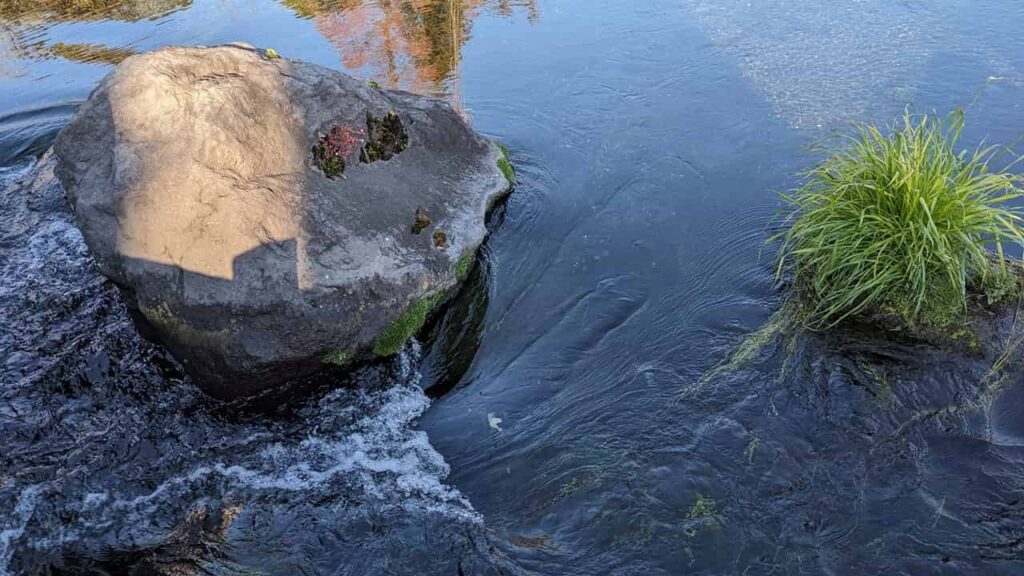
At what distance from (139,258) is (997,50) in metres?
13.3

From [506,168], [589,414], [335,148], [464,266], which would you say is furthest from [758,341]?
[335,148]

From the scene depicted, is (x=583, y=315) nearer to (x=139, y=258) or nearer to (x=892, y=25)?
(x=139, y=258)

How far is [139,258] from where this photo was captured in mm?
7500

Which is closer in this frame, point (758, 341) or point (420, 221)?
point (758, 341)

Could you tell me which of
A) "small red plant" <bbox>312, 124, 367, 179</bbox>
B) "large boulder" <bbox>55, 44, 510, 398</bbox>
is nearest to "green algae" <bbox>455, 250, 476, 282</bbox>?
"large boulder" <bbox>55, 44, 510, 398</bbox>

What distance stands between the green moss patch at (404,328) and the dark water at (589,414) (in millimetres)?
195

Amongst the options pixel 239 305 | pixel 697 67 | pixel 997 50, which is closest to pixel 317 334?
pixel 239 305

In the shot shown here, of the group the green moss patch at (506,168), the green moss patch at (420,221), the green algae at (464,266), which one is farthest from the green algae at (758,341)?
the green moss patch at (506,168)

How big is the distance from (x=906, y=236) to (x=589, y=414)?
3594 mm

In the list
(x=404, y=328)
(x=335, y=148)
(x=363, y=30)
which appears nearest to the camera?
(x=404, y=328)

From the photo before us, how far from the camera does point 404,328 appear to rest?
815 cm

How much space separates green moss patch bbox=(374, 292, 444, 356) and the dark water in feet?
0.64

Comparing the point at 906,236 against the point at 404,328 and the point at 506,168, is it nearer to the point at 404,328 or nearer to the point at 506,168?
the point at 404,328

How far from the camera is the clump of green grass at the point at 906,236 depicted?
6.93 m
